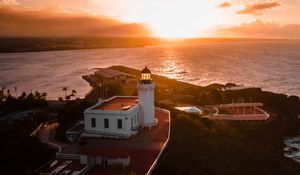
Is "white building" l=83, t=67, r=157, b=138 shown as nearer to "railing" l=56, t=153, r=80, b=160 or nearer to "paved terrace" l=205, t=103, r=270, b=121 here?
"railing" l=56, t=153, r=80, b=160

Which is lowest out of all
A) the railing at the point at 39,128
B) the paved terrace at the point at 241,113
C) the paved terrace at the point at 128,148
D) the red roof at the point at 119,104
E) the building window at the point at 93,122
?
the paved terrace at the point at 241,113

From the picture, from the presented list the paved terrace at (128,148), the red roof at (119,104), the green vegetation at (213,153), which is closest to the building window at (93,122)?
the paved terrace at (128,148)

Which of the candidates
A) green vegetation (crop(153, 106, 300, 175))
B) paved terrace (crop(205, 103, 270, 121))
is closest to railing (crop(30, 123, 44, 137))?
green vegetation (crop(153, 106, 300, 175))

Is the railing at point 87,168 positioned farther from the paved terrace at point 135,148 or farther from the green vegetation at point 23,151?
the green vegetation at point 23,151

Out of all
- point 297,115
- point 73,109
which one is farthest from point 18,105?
point 297,115

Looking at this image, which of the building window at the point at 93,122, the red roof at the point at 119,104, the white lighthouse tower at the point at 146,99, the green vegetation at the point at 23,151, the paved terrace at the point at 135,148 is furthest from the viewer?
the white lighthouse tower at the point at 146,99

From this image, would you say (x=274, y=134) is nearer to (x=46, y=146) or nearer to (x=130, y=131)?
(x=130, y=131)
